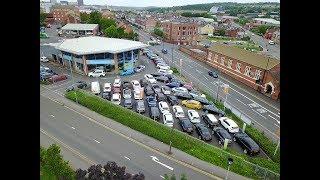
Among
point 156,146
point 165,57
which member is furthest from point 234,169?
point 165,57

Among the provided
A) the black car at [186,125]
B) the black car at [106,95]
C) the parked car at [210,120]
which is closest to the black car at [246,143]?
the parked car at [210,120]

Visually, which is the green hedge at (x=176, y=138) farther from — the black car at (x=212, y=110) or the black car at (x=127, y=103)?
the black car at (x=212, y=110)

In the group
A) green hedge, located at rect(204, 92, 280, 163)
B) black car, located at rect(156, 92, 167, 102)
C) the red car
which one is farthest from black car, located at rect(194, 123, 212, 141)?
the red car

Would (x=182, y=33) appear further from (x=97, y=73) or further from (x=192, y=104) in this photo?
(x=192, y=104)

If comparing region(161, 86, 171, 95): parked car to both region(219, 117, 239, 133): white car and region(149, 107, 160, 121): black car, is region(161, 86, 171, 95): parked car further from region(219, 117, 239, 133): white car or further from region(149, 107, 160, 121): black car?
region(219, 117, 239, 133): white car
